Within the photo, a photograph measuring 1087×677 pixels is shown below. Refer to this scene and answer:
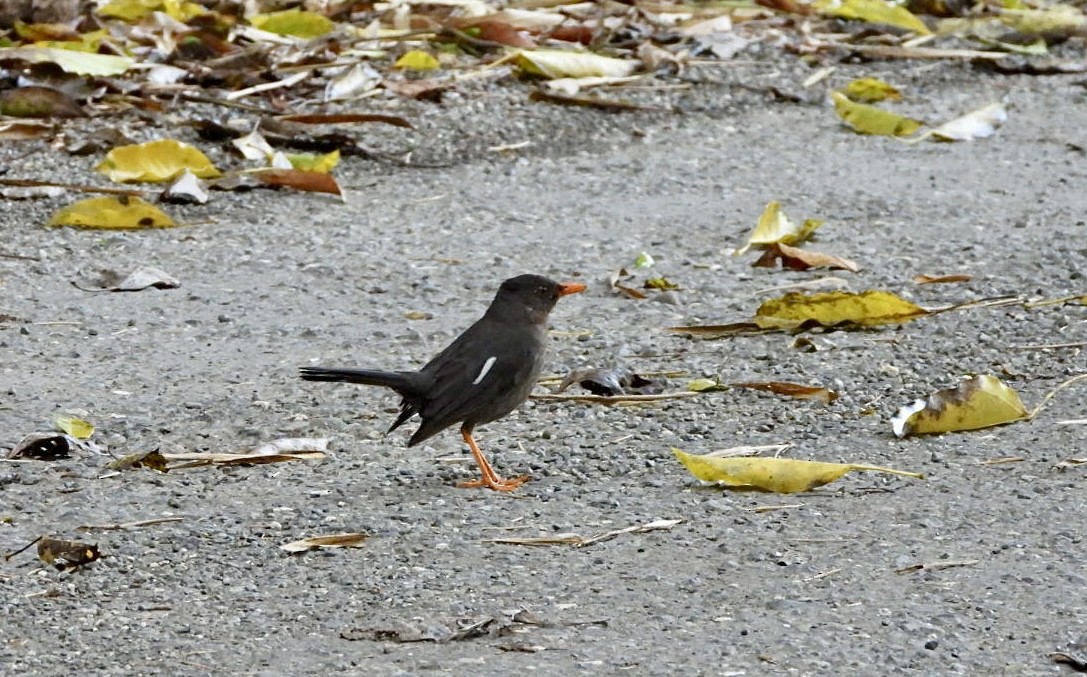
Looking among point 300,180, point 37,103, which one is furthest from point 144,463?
point 37,103

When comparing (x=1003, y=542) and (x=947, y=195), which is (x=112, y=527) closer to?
(x=1003, y=542)

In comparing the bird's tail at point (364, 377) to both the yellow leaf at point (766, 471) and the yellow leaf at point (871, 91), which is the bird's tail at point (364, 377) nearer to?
the yellow leaf at point (766, 471)

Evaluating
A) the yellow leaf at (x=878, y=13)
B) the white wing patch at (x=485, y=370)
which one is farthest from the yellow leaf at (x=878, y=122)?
the white wing patch at (x=485, y=370)

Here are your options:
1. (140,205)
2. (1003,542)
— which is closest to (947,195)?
(140,205)

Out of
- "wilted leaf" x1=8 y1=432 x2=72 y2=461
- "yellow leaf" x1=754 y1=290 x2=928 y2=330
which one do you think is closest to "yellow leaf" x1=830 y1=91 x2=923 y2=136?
"yellow leaf" x1=754 y1=290 x2=928 y2=330

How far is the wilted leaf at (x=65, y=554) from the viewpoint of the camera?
12.3 ft

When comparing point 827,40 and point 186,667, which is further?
point 827,40

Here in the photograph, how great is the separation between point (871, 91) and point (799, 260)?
9.57 ft

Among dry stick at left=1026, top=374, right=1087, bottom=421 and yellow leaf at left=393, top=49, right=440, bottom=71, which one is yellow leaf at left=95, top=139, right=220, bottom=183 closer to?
yellow leaf at left=393, top=49, right=440, bottom=71

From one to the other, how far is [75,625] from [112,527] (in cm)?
54

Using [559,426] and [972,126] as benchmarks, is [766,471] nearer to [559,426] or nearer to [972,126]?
[559,426]

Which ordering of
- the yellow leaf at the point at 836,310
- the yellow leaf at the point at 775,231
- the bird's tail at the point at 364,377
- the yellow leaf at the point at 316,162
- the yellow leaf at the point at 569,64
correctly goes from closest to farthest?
the bird's tail at the point at 364,377, the yellow leaf at the point at 836,310, the yellow leaf at the point at 775,231, the yellow leaf at the point at 316,162, the yellow leaf at the point at 569,64

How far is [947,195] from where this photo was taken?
727 centimetres

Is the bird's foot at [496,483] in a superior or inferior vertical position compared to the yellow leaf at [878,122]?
superior
